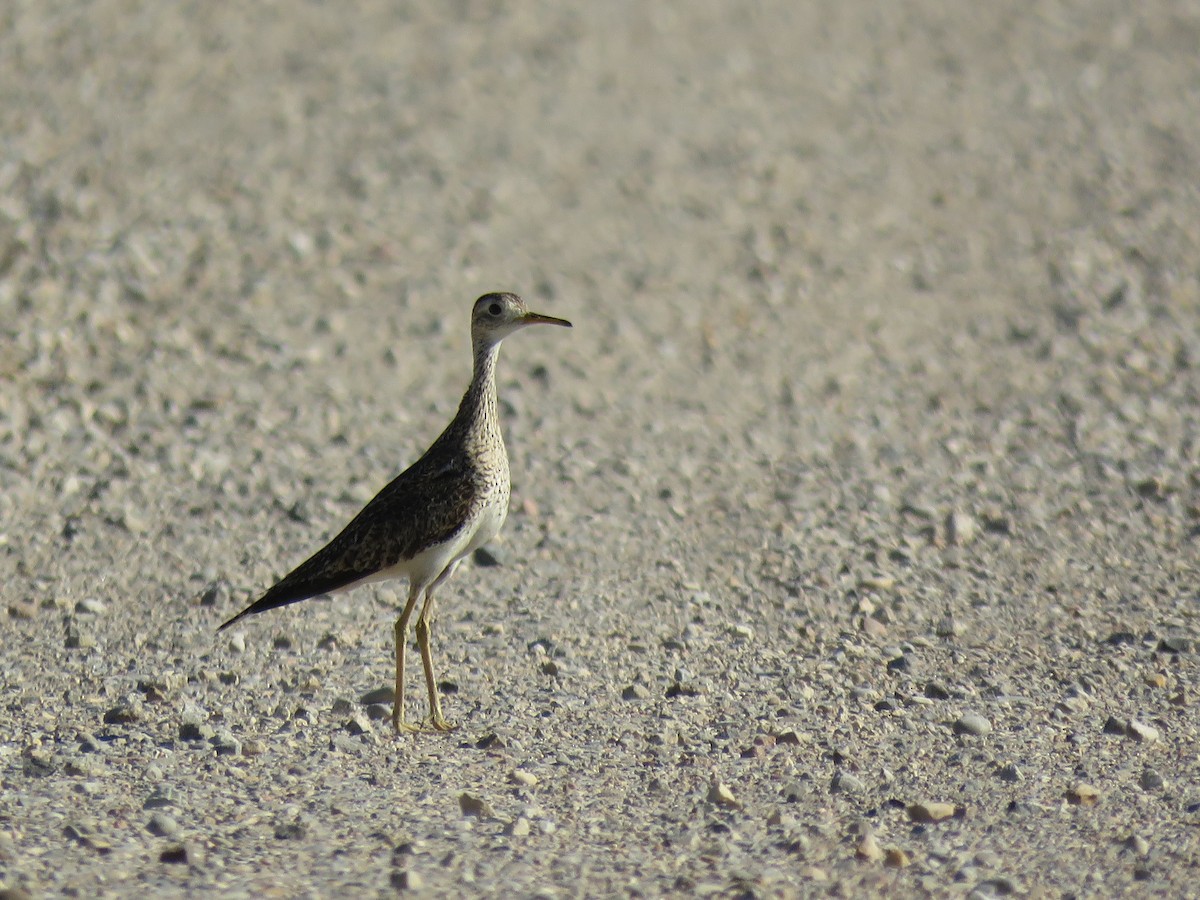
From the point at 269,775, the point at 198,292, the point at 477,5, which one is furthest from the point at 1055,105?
the point at 269,775

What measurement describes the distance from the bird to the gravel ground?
438 millimetres

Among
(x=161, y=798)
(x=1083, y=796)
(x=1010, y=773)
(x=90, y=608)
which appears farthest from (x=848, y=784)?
(x=90, y=608)

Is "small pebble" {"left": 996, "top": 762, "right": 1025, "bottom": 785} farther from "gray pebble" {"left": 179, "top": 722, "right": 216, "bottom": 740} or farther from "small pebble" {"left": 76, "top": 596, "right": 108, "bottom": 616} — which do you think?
"small pebble" {"left": 76, "top": 596, "right": 108, "bottom": 616}

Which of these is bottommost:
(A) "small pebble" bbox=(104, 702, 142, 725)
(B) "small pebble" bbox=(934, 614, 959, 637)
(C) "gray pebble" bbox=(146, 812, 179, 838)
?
(C) "gray pebble" bbox=(146, 812, 179, 838)

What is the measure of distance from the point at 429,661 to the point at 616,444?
12.3ft

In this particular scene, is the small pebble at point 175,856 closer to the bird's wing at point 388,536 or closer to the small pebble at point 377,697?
the bird's wing at point 388,536

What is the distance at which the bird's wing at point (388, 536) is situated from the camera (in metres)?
7.37

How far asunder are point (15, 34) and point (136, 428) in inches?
339

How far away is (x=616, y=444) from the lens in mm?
10945

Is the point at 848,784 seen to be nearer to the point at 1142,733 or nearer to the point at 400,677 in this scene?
the point at 1142,733

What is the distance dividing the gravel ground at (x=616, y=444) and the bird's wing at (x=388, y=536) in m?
0.56

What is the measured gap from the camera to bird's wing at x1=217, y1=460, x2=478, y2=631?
7.37m

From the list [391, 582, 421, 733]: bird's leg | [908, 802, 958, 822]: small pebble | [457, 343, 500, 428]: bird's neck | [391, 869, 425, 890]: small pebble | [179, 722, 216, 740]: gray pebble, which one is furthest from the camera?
[457, 343, 500, 428]: bird's neck

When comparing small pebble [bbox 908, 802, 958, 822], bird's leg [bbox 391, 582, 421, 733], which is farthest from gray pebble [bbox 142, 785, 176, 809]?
small pebble [bbox 908, 802, 958, 822]
